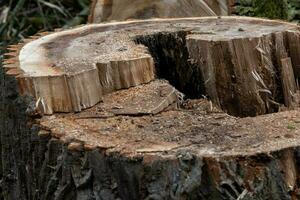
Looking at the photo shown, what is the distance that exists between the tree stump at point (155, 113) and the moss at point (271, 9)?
815 mm

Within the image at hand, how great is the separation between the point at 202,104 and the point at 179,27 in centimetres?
75

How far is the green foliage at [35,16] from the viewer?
5332mm

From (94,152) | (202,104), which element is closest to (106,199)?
(94,152)

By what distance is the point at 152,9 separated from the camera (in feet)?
13.9

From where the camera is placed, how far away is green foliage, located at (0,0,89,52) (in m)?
5.33

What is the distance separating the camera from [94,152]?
2131 millimetres

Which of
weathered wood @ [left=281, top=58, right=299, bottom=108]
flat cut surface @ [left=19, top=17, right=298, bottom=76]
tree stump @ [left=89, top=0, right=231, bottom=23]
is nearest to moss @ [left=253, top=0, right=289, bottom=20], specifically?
tree stump @ [left=89, top=0, right=231, bottom=23]

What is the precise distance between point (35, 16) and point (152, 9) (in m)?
1.69

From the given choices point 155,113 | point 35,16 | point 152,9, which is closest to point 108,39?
point 155,113

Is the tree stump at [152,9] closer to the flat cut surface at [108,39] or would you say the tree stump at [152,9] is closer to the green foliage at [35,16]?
the flat cut surface at [108,39]

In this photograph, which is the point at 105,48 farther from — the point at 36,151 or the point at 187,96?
the point at 36,151

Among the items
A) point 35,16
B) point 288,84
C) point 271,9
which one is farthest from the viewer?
point 35,16

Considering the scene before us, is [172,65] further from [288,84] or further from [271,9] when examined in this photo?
[271,9]

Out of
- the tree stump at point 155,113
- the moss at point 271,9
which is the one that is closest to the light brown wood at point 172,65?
the tree stump at point 155,113
